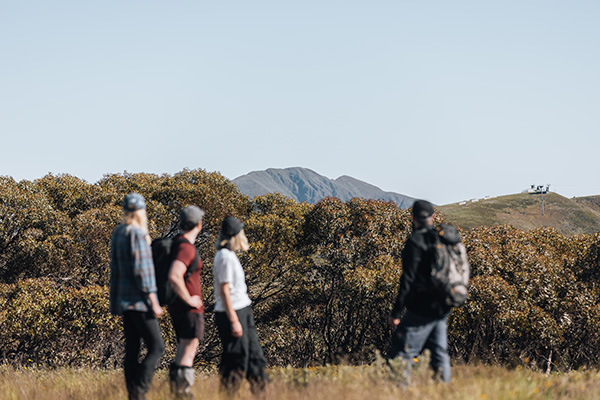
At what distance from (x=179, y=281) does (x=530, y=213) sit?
5745 inches

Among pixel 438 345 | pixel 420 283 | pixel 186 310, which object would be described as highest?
pixel 420 283

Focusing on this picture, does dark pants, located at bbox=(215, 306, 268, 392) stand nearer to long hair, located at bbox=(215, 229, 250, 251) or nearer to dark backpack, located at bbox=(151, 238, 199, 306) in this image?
dark backpack, located at bbox=(151, 238, 199, 306)

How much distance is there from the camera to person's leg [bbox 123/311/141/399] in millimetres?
5062

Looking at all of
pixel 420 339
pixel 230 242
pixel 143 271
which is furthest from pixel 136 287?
pixel 420 339

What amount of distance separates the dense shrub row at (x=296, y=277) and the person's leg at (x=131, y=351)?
12.4 metres

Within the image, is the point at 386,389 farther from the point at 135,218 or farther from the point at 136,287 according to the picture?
the point at 135,218

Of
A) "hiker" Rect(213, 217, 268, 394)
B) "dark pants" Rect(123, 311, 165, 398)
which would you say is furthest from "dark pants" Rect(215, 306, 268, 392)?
"dark pants" Rect(123, 311, 165, 398)

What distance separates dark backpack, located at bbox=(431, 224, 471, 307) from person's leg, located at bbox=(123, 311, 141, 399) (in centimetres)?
302

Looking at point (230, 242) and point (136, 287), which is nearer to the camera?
point (136, 287)

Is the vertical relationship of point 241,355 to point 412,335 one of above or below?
below

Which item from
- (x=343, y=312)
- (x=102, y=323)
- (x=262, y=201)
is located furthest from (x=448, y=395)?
(x=262, y=201)

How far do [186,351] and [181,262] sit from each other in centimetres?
95

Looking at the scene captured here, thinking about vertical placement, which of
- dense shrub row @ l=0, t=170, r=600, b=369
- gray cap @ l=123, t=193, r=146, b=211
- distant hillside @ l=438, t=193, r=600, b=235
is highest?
distant hillside @ l=438, t=193, r=600, b=235

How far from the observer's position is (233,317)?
5199mm
